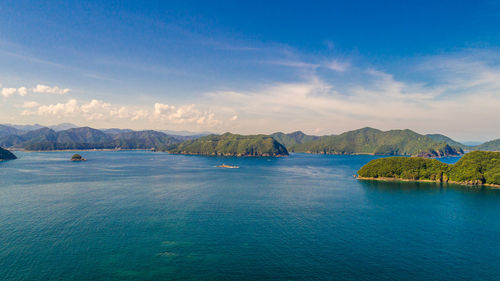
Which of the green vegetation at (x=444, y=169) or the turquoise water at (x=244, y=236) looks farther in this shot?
the green vegetation at (x=444, y=169)

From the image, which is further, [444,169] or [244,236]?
[444,169]

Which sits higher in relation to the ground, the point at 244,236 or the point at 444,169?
the point at 444,169

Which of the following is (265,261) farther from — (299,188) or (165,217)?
(299,188)

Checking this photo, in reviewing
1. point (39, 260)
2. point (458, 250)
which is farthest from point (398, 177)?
point (39, 260)

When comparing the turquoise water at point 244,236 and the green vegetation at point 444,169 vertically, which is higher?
Answer: the green vegetation at point 444,169

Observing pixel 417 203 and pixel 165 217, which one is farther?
pixel 417 203
